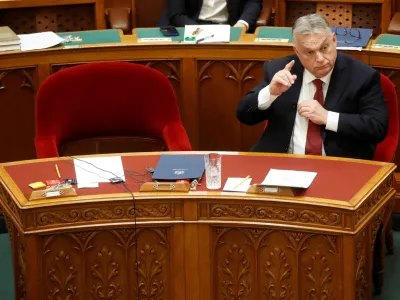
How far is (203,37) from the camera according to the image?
5.49 m

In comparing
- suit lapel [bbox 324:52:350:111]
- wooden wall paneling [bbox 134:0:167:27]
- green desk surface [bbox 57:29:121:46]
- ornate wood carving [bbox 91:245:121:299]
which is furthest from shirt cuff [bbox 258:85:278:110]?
wooden wall paneling [bbox 134:0:167:27]

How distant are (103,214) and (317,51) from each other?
3.97 feet

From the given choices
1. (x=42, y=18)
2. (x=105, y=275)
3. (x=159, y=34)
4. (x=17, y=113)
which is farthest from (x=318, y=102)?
(x=42, y=18)

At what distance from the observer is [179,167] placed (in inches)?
159

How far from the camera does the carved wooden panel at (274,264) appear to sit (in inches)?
146

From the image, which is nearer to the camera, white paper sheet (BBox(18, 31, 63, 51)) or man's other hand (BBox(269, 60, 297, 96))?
man's other hand (BBox(269, 60, 297, 96))

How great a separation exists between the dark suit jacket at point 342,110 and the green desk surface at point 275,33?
1.03m

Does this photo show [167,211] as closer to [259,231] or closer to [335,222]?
[259,231]

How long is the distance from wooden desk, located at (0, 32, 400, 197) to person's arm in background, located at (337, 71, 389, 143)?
0.95 metres

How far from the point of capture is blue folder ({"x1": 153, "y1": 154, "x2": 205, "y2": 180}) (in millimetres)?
3926

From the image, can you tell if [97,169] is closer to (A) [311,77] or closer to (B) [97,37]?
(A) [311,77]

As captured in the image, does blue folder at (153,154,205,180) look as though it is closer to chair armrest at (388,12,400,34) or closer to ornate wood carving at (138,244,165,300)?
ornate wood carving at (138,244,165,300)

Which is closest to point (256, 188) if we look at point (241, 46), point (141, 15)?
point (241, 46)

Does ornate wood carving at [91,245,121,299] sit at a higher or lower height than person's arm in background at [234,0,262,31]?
lower
